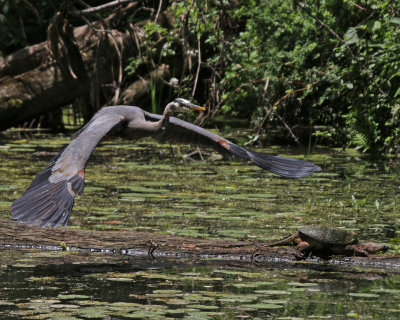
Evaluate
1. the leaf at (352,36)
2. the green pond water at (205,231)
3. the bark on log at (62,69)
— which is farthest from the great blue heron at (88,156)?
the bark on log at (62,69)

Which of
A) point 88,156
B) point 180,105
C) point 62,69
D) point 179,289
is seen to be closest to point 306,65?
point 62,69

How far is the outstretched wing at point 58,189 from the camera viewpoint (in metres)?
4.50

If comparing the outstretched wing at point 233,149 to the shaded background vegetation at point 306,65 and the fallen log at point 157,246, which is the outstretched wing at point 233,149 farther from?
the shaded background vegetation at point 306,65

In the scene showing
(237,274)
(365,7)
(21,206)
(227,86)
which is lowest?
(237,274)

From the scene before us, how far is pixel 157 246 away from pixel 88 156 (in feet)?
2.78

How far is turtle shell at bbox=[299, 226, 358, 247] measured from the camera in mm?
5129

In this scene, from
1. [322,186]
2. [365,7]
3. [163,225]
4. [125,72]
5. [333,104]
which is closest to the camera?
[163,225]

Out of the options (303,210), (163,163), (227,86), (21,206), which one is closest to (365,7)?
(227,86)

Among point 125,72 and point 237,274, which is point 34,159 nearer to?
point 125,72

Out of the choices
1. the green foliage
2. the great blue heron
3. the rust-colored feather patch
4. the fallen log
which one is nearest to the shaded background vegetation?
the green foliage

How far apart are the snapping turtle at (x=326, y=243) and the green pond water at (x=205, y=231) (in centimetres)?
14

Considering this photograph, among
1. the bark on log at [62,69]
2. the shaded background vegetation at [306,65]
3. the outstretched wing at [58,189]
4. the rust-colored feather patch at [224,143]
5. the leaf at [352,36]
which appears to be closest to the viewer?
the outstretched wing at [58,189]

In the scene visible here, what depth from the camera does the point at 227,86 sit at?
11.0 meters

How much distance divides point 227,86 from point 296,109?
104cm
